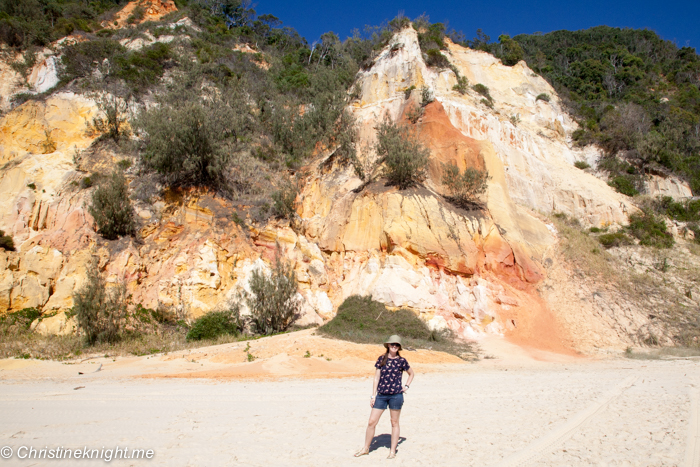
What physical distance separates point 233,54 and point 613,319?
32610 millimetres

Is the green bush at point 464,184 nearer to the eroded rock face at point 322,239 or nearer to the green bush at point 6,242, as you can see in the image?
the eroded rock face at point 322,239

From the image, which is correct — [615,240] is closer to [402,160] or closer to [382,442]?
[402,160]

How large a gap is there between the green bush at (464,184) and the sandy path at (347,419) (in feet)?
37.3

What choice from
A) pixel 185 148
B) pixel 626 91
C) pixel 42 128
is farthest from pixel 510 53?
pixel 42 128

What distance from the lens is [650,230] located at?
70.1ft

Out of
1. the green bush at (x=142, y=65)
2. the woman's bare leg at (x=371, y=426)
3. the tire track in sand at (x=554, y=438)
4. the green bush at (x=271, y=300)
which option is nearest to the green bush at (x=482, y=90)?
the green bush at (x=271, y=300)

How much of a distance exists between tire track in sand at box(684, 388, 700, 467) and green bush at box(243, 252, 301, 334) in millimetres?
12427

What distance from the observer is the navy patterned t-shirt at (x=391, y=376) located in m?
4.65

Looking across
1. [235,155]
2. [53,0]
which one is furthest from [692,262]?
[53,0]

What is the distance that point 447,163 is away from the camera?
70.8 feet

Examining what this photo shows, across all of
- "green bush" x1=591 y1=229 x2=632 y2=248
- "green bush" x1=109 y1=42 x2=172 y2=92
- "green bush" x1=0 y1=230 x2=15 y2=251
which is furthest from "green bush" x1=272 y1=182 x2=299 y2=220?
"green bush" x1=591 y1=229 x2=632 y2=248

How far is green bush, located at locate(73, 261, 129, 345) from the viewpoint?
43.6 feet

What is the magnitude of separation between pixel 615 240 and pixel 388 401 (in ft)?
69.1

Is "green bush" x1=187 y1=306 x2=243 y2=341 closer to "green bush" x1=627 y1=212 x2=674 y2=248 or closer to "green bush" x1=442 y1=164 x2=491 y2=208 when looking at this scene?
"green bush" x1=442 y1=164 x2=491 y2=208
